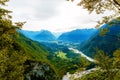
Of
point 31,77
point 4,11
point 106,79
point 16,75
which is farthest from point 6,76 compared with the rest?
point 31,77

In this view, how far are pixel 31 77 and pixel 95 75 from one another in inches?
1564

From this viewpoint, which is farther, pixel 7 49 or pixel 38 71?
pixel 38 71

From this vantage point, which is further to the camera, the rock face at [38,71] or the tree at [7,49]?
the rock face at [38,71]

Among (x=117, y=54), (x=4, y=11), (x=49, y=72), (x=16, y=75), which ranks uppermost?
(x=4, y=11)

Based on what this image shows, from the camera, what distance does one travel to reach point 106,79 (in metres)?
22.5

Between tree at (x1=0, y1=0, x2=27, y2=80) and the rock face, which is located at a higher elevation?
tree at (x1=0, y1=0, x2=27, y2=80)

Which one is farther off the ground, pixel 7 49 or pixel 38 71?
pixel 7 49

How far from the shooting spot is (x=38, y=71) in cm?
6544

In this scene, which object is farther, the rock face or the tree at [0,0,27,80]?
the rock face

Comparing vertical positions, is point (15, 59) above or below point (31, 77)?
above

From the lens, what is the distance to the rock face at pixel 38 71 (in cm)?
6334

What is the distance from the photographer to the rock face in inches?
2494

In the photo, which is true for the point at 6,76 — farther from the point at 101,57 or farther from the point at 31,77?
the point at 31,77

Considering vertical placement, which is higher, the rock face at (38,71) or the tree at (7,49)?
the tree at (7,49)
